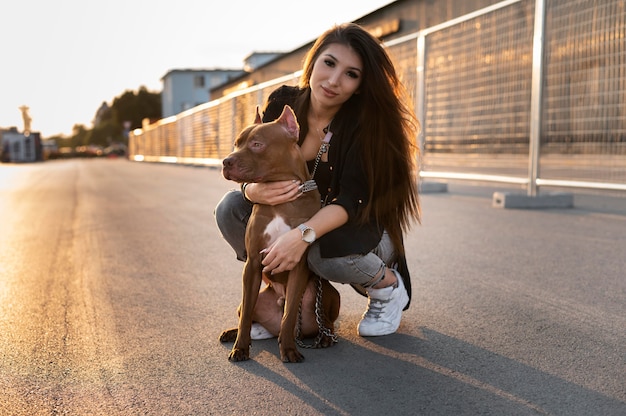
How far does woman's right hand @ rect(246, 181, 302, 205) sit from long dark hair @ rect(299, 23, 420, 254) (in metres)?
0.37

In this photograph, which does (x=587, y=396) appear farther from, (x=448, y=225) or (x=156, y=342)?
(x=448, y=225)

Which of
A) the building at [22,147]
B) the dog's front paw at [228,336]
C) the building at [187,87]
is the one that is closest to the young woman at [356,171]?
the dog's front paw at [228,336]

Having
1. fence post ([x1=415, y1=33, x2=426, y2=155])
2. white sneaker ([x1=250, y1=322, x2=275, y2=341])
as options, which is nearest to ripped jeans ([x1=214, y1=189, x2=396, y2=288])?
white sneaker ([x1=250, y1=322, x2=275, y2=341])

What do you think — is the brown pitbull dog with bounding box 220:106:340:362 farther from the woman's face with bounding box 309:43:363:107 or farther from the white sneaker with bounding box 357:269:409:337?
the woman's face with bounding box 309:43:363:107

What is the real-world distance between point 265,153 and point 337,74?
1.89ft

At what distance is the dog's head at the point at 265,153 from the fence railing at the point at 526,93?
219 inches

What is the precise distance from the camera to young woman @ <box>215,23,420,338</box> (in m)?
2.95

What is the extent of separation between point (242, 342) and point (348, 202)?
0.72 metres

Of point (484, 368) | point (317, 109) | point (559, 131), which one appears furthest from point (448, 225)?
point (484, 368)

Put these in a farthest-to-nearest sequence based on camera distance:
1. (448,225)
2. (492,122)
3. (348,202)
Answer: (492,122) → (448,225) → (348,202)

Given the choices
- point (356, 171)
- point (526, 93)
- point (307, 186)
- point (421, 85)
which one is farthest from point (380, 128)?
point (421, 85)

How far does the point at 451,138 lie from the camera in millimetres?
10844

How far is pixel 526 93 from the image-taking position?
29.1 ft

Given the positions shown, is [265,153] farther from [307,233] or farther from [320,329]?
[320,329]
